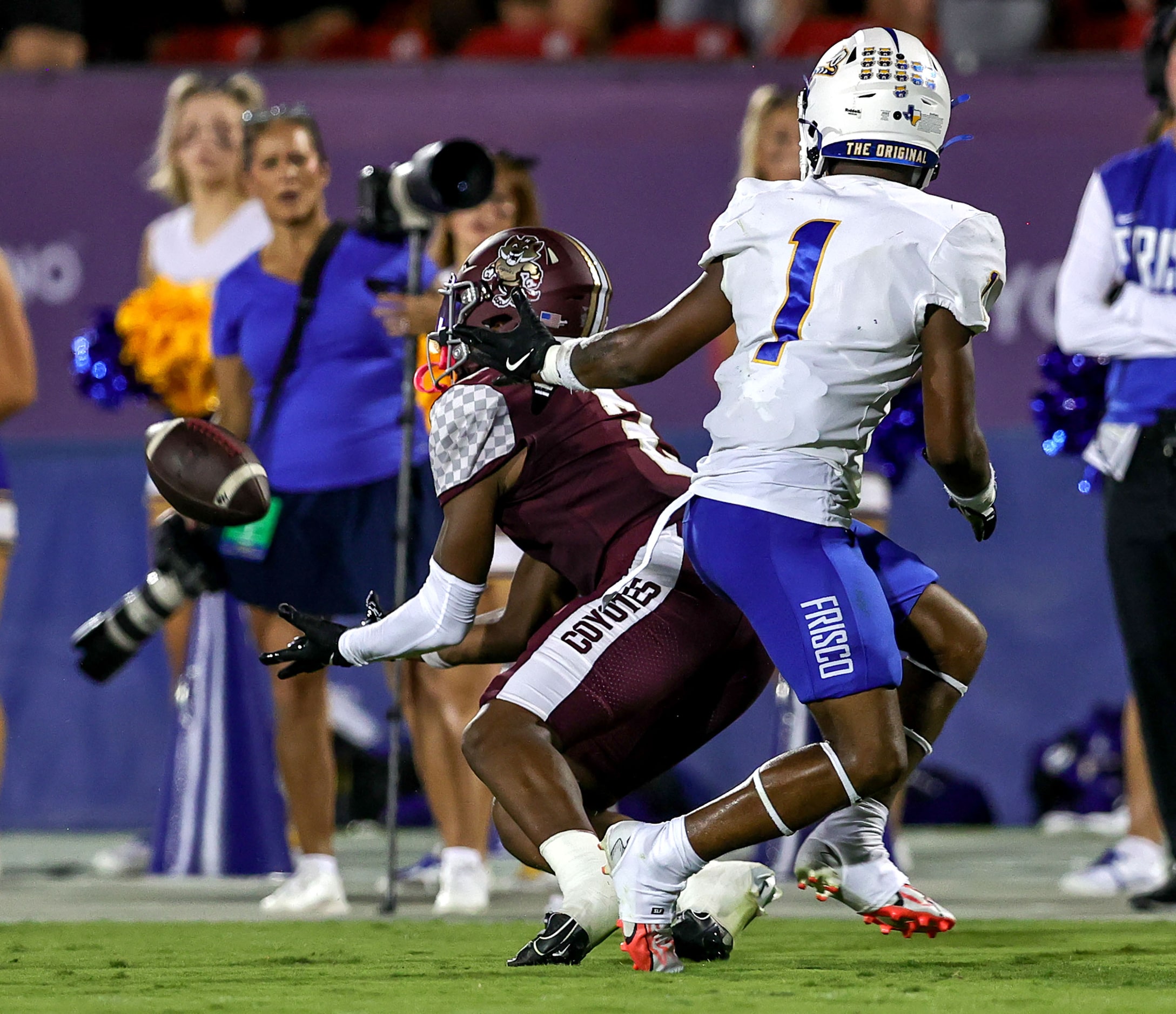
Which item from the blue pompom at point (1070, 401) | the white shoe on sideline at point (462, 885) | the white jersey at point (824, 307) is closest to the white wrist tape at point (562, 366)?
the white jersey at point (824, 307)

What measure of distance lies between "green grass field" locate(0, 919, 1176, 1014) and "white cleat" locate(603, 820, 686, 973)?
0.18 feet

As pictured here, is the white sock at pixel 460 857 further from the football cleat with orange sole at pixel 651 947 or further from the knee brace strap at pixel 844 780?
the knee brace strap at pixel 844 780

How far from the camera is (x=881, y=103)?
387 centimetres

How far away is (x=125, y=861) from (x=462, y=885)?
5.39ft

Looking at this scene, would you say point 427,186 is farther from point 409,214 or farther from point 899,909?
point 899,909

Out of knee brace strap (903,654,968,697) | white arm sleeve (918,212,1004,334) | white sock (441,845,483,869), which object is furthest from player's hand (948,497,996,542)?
white sock (441,845,483,869)

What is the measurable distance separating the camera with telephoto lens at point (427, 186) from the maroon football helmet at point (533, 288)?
3.15 feet

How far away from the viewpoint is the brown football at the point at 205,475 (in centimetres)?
481

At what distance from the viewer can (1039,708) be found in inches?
301

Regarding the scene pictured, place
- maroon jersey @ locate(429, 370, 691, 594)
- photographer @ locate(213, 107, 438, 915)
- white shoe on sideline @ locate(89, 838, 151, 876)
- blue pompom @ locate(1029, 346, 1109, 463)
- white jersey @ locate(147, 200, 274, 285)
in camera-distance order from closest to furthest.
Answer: maroon jersey @ locate(429, 370, 691, 594) → photographer @ locate(213, 107, 438, 915) → blue pompom @ locate(1029, 346, 1109, 463) → white shoe on sideline @ locate(89, 838, 151, 876) → white jersey @ locate(147, 200, 274, 285)

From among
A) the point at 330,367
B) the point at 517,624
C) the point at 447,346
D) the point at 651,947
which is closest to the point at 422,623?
the point at 517,624

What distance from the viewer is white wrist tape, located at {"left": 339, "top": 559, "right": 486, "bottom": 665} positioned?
13.5 ft

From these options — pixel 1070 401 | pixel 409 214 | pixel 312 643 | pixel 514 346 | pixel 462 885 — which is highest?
pixel 409 214

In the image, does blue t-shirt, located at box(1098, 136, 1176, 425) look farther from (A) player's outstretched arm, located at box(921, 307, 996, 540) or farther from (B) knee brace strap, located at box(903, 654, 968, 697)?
(A) player's outstretched arm, located at box(921, 307, 996, 540)
